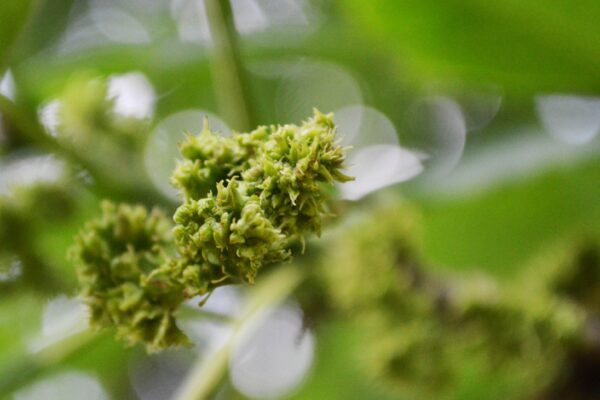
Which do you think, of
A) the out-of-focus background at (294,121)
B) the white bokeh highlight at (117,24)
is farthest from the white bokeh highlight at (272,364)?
the white bokeh highlight at (117,24)

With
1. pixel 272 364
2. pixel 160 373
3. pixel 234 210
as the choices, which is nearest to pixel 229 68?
pixel 234 210

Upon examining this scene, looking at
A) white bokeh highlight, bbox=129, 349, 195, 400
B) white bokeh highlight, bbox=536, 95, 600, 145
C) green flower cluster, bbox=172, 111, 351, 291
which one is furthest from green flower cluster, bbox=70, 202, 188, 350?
white bokeh highlight, bbox=129, 349, 195, 400

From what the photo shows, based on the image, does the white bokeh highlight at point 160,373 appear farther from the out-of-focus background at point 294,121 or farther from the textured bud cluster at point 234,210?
the textured bud cluster at point 234,210

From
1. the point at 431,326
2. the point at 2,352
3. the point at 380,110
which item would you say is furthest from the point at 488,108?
the point at 2,352

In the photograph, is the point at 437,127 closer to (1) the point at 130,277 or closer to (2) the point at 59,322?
(2) the point at 59,322

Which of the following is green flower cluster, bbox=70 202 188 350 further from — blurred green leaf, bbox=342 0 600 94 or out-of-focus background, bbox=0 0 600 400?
blurred green leaf, bbox=342 0 600 94

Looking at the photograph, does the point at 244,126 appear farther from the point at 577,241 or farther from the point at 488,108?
the point at 488,108
